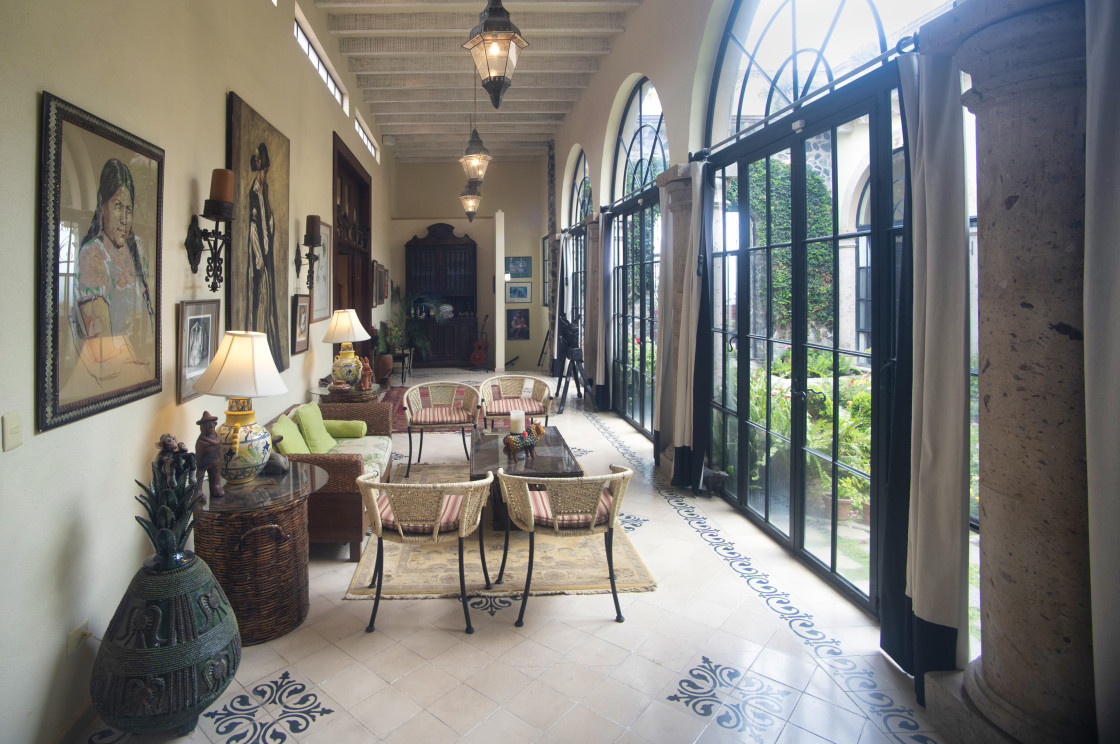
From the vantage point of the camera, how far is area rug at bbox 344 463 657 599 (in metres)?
3.47

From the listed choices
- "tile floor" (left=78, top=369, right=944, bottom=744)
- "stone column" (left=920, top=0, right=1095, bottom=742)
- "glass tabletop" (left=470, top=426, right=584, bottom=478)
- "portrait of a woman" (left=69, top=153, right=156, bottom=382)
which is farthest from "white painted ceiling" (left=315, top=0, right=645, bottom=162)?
"tile floor" (left=78, top=369, right=944, bottom=744)

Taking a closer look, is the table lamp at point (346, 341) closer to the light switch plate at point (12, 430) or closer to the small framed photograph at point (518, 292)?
the light switch plate at point (12, 430)

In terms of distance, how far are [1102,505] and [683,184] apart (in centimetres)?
378

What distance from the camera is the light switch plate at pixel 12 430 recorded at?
1926 mm

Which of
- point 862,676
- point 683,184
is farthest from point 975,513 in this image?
point 683,184

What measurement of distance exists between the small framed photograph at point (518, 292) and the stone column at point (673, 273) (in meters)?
8.56

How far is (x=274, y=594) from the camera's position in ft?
9.71

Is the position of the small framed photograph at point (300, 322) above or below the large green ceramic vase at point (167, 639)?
above

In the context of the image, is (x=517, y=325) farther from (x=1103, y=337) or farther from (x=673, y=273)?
(x=1103, y=337)

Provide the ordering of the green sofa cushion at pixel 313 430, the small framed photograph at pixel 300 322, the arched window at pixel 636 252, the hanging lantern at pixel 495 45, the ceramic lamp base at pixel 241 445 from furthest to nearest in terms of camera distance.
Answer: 1. the arched window at pixel 636 252
2. the small framed photograph at pixel 300 322
3. the green sofa cushion at pixel 313 430
4. the hanging lantern at pixel 495 45
5. the ceramic lamp base at pixel 241 445

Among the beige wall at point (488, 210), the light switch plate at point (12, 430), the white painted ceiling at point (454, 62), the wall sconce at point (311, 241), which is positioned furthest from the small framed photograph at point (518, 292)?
the light switch plate at point (12, 430)

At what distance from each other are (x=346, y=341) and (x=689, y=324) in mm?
3067

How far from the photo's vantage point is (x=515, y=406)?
20.8 ft

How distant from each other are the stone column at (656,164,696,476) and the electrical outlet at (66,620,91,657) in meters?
3.78
